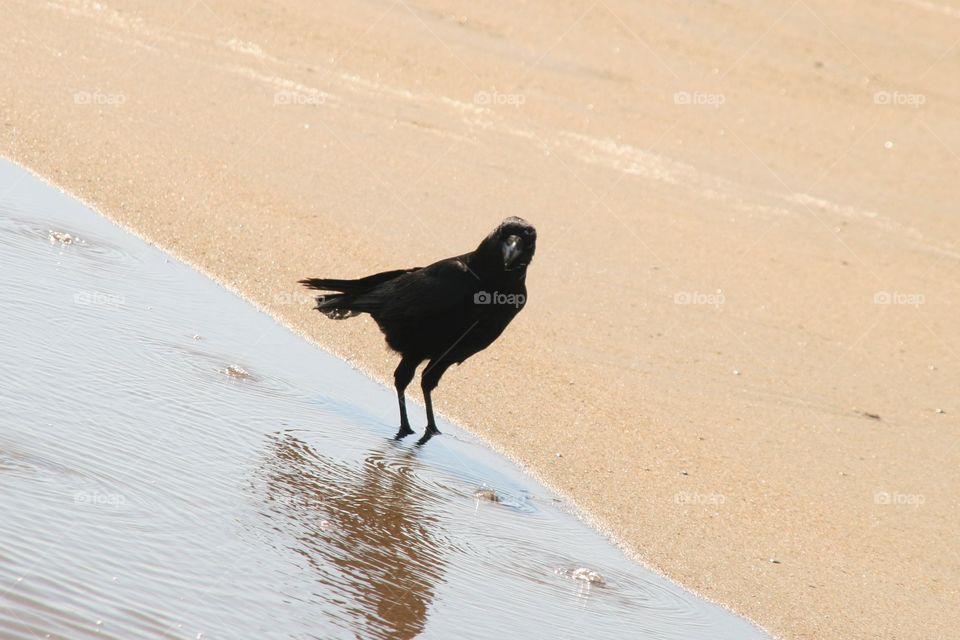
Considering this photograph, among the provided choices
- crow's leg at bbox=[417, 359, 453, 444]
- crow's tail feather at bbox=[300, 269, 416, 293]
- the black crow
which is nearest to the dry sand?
crow's leg at bbox=[417, 359, 453, 444]

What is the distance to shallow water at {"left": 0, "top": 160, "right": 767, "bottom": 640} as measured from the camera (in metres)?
3.43

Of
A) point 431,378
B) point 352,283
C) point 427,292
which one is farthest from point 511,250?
point 352,283

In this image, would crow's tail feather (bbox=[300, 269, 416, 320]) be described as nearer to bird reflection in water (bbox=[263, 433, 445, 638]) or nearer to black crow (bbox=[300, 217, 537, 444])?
black crow (bbox=[300, 217, 537, 444])

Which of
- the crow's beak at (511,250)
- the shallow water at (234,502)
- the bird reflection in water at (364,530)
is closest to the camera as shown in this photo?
the shallow water at (234,502)

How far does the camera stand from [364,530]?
437 cm

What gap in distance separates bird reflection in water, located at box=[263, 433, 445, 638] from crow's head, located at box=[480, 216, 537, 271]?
42.6 inches

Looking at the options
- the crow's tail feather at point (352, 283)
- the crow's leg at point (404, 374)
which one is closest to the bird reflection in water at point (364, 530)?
the crow's leg at point (404, 374)

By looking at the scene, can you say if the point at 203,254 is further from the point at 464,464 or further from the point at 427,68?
the point at 427,68

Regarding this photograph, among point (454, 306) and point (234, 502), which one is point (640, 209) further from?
point (234, 502)

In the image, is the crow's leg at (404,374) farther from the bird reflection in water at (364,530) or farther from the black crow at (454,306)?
the bird reflection in water at (364,530)

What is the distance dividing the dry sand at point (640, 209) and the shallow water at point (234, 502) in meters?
0.44

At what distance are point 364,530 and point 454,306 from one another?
1708 mm

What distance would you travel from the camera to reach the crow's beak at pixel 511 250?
5801 mm

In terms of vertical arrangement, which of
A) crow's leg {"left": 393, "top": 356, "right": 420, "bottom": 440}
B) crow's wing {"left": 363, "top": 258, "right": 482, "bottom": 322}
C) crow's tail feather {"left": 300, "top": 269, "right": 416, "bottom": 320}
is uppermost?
crow's wing {"left": 363, "top": 258, "right": 482, "bottom": 322}
